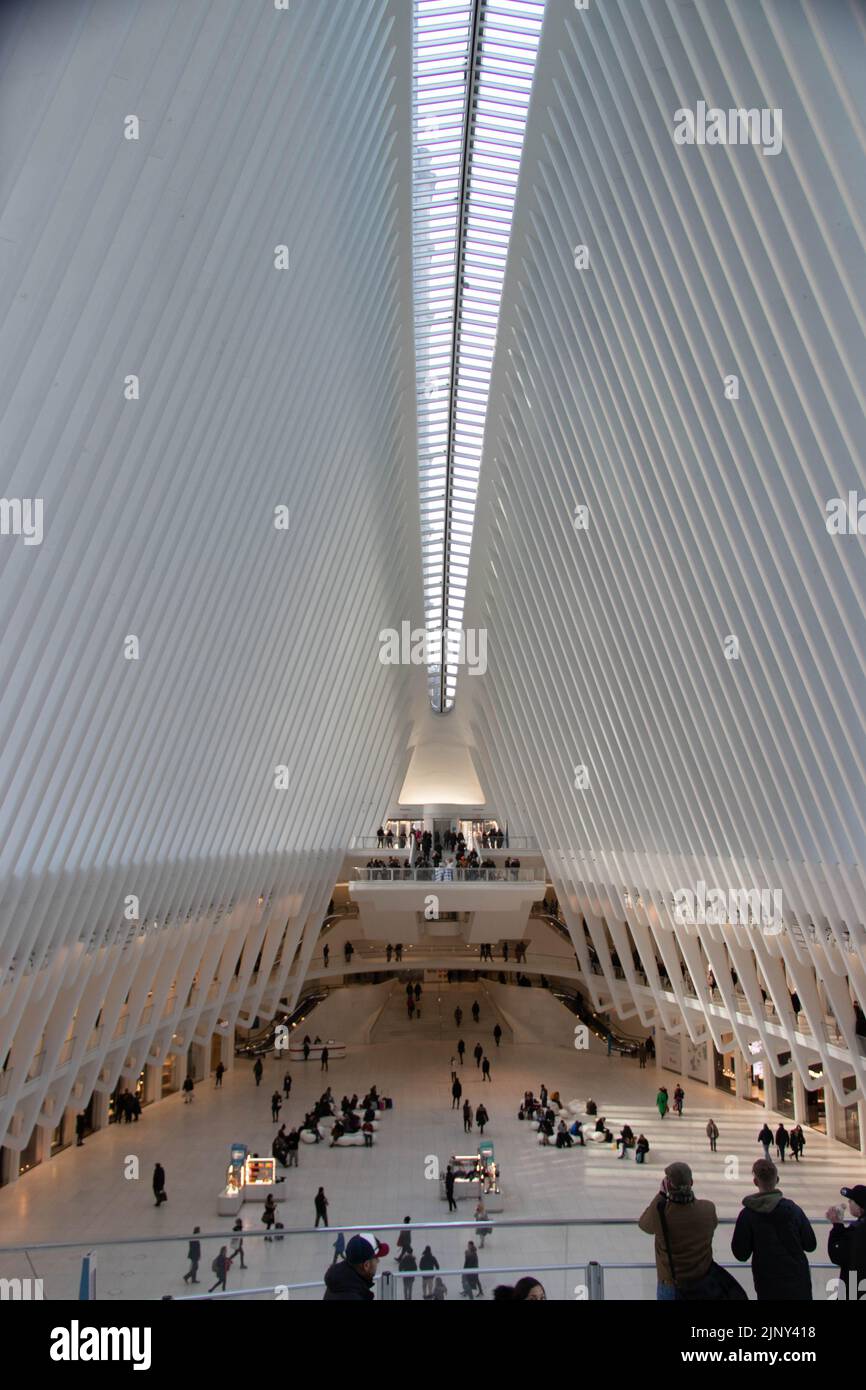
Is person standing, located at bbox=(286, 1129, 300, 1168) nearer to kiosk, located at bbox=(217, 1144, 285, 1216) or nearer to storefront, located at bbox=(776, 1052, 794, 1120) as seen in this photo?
kiosk, located at bbox=(217, 1144, 285, 1216)

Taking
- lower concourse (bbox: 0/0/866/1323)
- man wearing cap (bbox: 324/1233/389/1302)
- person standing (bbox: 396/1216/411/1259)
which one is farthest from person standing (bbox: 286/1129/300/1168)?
Answer: man wearing cap (bbox: 324/1233/389/1302)

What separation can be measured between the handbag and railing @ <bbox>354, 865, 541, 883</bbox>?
27236 millimetres

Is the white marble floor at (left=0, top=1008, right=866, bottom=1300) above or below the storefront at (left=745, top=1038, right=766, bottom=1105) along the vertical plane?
below

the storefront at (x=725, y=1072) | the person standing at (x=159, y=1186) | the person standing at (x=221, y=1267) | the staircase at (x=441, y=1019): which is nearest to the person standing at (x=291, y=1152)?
the person standing at (x=159, y=1186)

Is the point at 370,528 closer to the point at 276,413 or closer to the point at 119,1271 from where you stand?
the point at 276,413

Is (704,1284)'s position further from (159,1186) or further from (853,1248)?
(159,1186)

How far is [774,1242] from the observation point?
4793 millimetres

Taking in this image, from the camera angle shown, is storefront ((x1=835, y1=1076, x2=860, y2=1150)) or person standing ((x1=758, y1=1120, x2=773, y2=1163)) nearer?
person standing ((x1=758, y1=1120, x2=773, y2=1163))

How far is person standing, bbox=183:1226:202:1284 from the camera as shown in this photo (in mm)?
7093

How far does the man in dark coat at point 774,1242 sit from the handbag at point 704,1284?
6.6 inches

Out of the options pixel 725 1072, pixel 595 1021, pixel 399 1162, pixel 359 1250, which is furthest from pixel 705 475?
pixel 595 1021

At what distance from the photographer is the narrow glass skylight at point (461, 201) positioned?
49.5ft

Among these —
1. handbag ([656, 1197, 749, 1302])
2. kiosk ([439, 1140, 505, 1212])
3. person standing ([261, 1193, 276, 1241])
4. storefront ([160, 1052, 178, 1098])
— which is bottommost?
handbag ([656, 1197, 749, 1302])

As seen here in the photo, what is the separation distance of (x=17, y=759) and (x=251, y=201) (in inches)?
287
